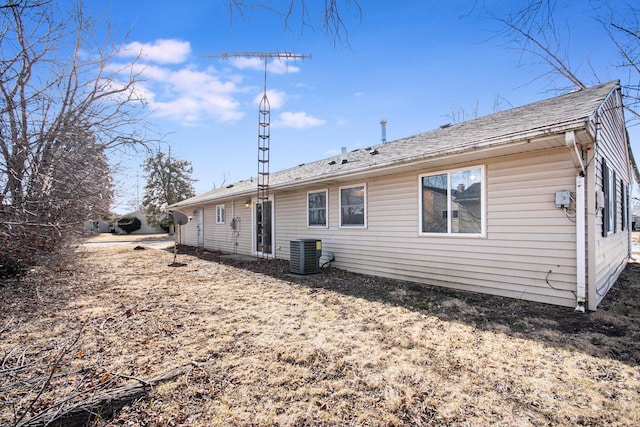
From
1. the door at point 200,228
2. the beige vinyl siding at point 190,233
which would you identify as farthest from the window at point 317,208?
the beige vinyl siding at point 190,233

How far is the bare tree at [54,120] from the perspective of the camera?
3.63 metres

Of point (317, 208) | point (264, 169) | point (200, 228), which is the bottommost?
point (200, 228)

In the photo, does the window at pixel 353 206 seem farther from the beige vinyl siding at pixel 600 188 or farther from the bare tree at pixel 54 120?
the bare tree at pixel 54 120

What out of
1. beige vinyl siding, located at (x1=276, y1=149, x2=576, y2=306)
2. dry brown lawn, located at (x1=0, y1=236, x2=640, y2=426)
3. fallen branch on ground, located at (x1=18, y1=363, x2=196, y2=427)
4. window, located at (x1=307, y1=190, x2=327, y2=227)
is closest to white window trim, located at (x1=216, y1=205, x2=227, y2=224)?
window, located at (x1=307, y1=190, x2=327, y2=227)

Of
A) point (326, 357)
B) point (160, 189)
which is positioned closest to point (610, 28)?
point (326, 357)

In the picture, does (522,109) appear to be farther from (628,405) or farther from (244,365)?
(244,365)

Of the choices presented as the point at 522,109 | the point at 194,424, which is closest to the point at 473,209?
the point at 522,109

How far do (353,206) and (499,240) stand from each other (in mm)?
3483

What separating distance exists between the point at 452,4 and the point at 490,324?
12.0 feet

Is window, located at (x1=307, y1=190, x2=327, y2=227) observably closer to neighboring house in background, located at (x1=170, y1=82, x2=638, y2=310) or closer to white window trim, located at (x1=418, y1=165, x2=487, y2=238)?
neighboring house in background, located at (x1=170, y1=82, x2=638, y2=310)

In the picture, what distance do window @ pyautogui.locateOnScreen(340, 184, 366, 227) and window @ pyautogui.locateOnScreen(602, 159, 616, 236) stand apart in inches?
172

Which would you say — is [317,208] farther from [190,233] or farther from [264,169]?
[190,233]

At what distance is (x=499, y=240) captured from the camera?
5172 millimetres

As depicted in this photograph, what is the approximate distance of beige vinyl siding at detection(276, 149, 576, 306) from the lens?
181 inches
